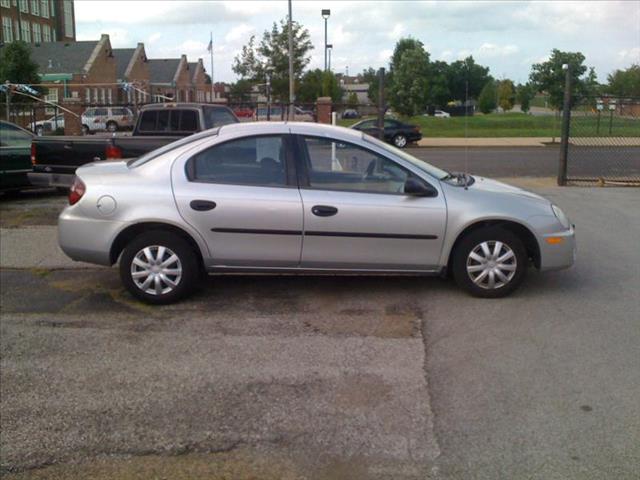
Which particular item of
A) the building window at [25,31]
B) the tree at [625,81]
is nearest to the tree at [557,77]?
the tree at [625,81]

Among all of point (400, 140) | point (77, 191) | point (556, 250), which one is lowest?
point (556, 250)

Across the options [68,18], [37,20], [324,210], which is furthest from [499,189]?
[68,18]

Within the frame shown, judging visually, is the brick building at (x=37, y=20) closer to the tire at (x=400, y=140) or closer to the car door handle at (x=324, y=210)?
the tire at (x=400, y=140)

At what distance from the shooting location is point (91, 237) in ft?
21.0

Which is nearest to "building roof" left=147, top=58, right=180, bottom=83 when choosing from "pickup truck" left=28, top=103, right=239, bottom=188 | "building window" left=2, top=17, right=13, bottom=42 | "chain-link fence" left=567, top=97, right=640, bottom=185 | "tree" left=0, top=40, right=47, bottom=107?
"building window" left=2, top=17, right=13, bottom=42

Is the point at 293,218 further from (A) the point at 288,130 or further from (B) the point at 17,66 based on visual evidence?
(B) the point at 17,66

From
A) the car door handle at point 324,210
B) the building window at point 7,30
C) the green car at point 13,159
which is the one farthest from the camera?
the building window at point 7,30

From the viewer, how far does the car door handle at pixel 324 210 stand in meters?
6.25

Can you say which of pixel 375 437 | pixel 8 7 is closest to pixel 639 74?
pixel 375 437

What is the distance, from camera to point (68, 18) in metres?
89.1

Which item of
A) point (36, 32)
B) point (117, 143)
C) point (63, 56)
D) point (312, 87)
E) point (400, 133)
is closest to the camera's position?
point (117, 143)

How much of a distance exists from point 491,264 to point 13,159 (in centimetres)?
937

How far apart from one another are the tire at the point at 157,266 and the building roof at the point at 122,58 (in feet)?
231

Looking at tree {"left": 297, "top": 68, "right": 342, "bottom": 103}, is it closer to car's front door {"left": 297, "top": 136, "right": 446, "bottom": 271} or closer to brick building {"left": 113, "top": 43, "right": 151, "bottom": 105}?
brick building {"left": 113, "top": 43, "right": 151, "bottom": 105}
